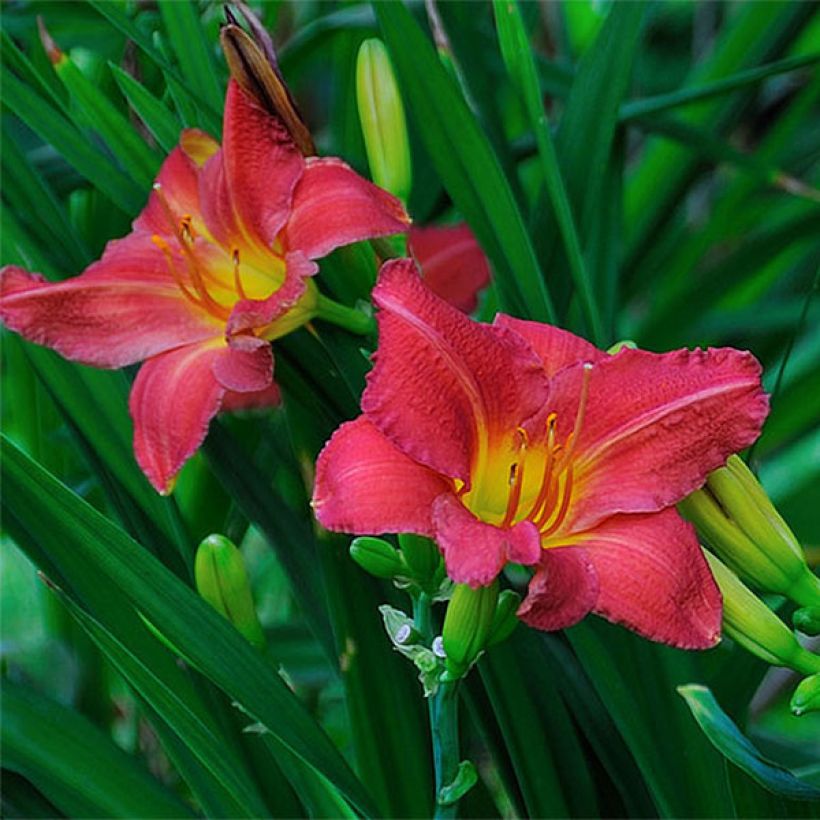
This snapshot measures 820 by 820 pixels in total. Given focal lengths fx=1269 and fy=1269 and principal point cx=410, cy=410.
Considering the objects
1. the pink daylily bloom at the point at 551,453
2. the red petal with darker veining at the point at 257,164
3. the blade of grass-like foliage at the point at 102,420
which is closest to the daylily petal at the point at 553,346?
the pink daylily bloom at the point at 551,453

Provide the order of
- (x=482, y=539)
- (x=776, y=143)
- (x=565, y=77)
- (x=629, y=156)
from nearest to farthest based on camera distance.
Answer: (x=482, y=539), (x=565, y=77), (x=776, y=143), (x=629, y=156)

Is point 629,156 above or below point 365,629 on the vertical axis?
below

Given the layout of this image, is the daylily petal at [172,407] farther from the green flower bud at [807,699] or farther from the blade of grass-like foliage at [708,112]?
the blade of grass-like foliage at [708,112]

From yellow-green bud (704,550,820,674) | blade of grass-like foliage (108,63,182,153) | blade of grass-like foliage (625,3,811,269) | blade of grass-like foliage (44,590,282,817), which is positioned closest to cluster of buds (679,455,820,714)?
yellow-green bud (704,550,820,674)

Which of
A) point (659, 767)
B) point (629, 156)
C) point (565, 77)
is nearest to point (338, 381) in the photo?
point (659, 767)

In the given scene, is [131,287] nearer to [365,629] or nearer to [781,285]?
[365,629]

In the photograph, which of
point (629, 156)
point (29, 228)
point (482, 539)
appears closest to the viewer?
point (482, 539)

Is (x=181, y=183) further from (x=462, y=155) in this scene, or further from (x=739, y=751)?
(x=739, y=751)

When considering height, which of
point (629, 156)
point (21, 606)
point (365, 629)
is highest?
point (365, 629)
